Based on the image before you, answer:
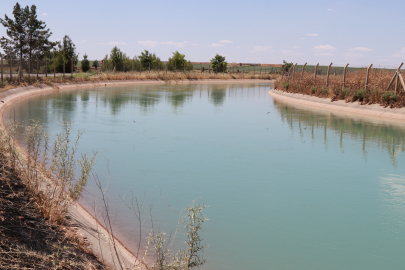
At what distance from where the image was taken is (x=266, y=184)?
370 inches

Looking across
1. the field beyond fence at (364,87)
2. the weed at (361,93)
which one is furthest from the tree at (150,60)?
the weed at (361,93)

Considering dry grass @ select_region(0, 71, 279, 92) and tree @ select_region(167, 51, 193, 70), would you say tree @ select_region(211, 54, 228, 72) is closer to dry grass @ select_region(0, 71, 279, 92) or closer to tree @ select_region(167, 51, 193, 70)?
dry grass @ select_region(0, 71, 279, 92)

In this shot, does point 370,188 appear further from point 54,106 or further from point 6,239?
point 54,106

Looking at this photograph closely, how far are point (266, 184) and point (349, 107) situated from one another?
1786 cm


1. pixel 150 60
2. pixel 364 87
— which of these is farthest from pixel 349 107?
pixel 150 60

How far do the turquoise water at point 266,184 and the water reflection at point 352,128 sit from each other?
0.06 m

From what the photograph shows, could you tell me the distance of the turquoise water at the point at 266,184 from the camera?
6168 mm

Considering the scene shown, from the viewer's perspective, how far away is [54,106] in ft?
75.9

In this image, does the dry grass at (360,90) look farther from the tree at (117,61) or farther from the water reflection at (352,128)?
the tree at (117,61)

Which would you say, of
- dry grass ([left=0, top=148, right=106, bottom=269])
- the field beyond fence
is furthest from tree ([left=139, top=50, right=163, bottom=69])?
dry grass ([left=0, top=148, right=106, bottom=269])

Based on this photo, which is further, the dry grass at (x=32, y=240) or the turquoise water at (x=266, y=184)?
the turquoise water at (x=266, y=184)

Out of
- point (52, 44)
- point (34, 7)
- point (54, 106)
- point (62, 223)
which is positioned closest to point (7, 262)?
point (62, 223)

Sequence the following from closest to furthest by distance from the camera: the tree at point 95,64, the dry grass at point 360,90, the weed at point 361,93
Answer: the dry grass at point 360,90 → the weed at point 361,93 → the tree at point 95,64

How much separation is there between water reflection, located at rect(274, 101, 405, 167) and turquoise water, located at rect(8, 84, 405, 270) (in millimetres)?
62
